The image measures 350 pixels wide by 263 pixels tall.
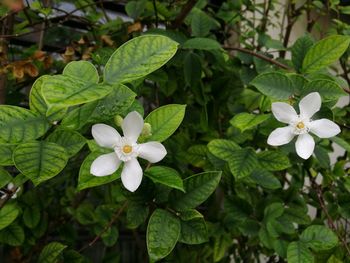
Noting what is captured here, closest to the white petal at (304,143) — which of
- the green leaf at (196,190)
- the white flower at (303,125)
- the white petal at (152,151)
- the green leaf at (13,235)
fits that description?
the white flower at (303,125)

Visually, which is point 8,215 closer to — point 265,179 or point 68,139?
point 68,139

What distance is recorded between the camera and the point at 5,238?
93 centimetres

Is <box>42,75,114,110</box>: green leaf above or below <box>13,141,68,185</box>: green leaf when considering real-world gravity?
above

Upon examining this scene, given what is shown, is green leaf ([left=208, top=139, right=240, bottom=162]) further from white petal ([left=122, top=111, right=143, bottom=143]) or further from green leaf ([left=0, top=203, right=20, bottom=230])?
green leaf ([left=0, top=203, right=20, bottom=230])

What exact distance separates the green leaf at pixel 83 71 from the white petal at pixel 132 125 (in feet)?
0.19

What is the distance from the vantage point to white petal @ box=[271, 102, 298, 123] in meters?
0.62

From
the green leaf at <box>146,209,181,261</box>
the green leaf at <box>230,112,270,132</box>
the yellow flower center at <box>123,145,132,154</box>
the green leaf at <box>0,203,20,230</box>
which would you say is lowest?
the green leaf at <box>0,203,20,230</box>

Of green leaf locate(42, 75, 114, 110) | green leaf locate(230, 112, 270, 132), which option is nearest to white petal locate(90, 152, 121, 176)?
green leaf locate(42, 75, 114, 110)

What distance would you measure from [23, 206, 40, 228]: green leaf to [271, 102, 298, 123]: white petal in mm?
664

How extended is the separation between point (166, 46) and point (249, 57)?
0.57 m

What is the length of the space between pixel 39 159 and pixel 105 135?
0.28 ft

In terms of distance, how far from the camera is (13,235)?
36.9 inches

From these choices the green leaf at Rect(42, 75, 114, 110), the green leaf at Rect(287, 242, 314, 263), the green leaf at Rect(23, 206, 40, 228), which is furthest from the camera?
the green leaf at Rect(23, 206, 40, 228)

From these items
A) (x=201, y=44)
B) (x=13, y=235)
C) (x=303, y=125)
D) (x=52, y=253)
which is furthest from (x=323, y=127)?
(x=13, y=235)
